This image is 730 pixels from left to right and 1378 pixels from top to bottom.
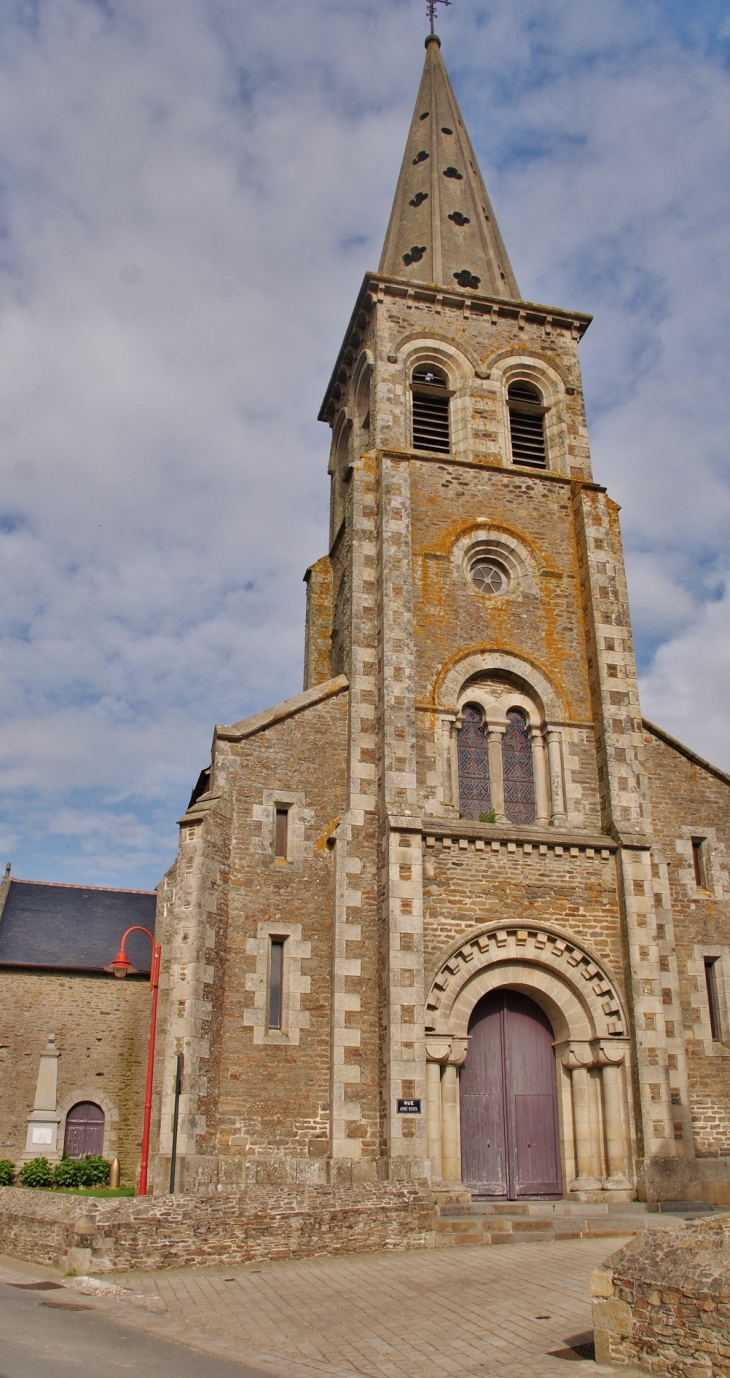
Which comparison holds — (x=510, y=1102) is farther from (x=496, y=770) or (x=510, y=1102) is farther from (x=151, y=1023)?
(x=151, y=1023)

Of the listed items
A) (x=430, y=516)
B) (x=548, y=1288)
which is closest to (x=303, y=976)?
(x=548, y=1288)

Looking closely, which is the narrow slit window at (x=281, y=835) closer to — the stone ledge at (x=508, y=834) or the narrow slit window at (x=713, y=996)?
the stone ledge at (x=508, y=834)

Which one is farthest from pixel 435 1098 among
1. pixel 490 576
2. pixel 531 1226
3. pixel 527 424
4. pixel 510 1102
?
pixel 527 424

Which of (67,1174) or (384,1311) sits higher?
(67,1174)

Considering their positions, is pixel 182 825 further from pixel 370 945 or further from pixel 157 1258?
pixel 157 1258

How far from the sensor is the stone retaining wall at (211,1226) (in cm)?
1137

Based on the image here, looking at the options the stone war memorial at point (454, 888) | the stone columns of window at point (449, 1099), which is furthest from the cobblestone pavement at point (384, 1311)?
the stone columns of window at point (449, 1099)

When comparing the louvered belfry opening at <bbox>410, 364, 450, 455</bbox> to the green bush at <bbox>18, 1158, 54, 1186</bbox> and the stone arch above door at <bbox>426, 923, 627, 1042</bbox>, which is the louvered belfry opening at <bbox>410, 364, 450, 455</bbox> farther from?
the green bush at <bbox>18, 1158, 54, 1186</bbox>

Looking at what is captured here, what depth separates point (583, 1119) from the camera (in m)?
16.2

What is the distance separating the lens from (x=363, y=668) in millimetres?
18609

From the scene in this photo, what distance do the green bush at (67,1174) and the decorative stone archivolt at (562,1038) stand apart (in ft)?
24.1

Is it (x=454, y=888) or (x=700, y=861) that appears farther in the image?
(x=700, y=861)

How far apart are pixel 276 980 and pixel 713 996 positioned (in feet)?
24.5

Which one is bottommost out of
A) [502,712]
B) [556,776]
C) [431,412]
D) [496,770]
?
[556,776]
